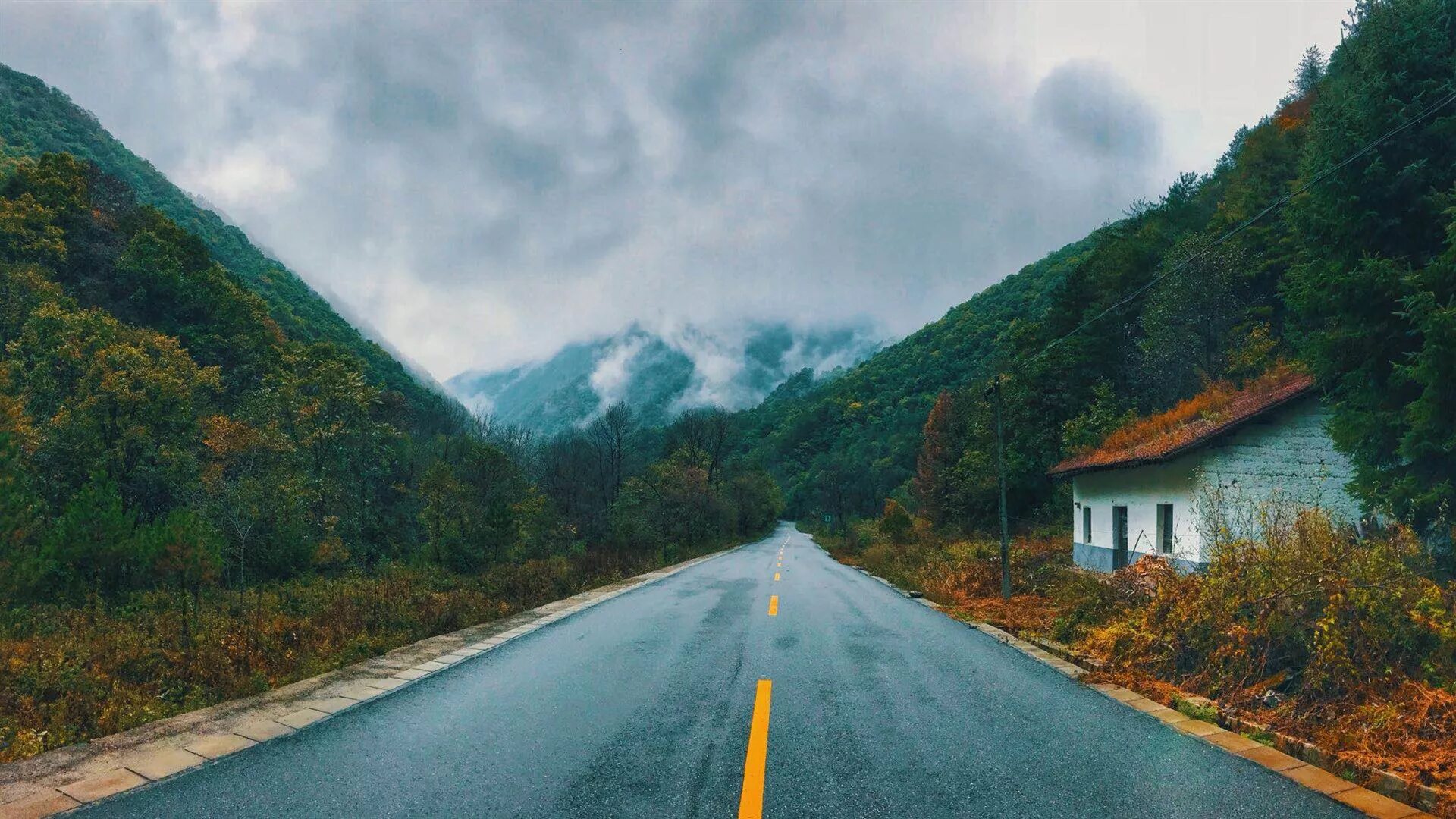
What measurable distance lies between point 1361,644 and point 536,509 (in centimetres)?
2946

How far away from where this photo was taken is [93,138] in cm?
7688

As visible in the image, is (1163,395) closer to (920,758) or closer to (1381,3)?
(1381,3)

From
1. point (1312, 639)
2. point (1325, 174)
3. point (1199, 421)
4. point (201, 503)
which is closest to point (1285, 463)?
point (1199, 421)

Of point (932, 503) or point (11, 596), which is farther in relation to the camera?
point (932, 503)

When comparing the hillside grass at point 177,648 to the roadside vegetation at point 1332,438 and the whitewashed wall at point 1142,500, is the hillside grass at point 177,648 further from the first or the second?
the whitewashed wall at point 1142,500

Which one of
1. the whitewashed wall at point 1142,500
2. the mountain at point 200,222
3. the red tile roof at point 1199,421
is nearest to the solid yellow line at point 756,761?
the whitewashed wall at point 1142,500

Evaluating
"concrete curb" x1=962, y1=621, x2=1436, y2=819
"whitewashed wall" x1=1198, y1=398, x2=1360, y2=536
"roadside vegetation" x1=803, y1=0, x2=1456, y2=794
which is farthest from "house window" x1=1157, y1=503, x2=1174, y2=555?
"concrete curb" x1=962, y1=621, x2=1436, y2=819

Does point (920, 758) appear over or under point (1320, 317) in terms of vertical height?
under

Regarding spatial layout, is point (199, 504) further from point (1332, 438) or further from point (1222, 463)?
point (1332, 438)

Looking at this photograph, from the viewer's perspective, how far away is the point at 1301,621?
21.1 ft

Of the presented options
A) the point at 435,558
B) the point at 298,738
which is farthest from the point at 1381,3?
the point at 435,558

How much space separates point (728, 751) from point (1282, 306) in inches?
1421

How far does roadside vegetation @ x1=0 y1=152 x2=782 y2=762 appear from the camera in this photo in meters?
7.97

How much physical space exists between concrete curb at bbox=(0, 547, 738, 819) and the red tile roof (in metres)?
15.6
